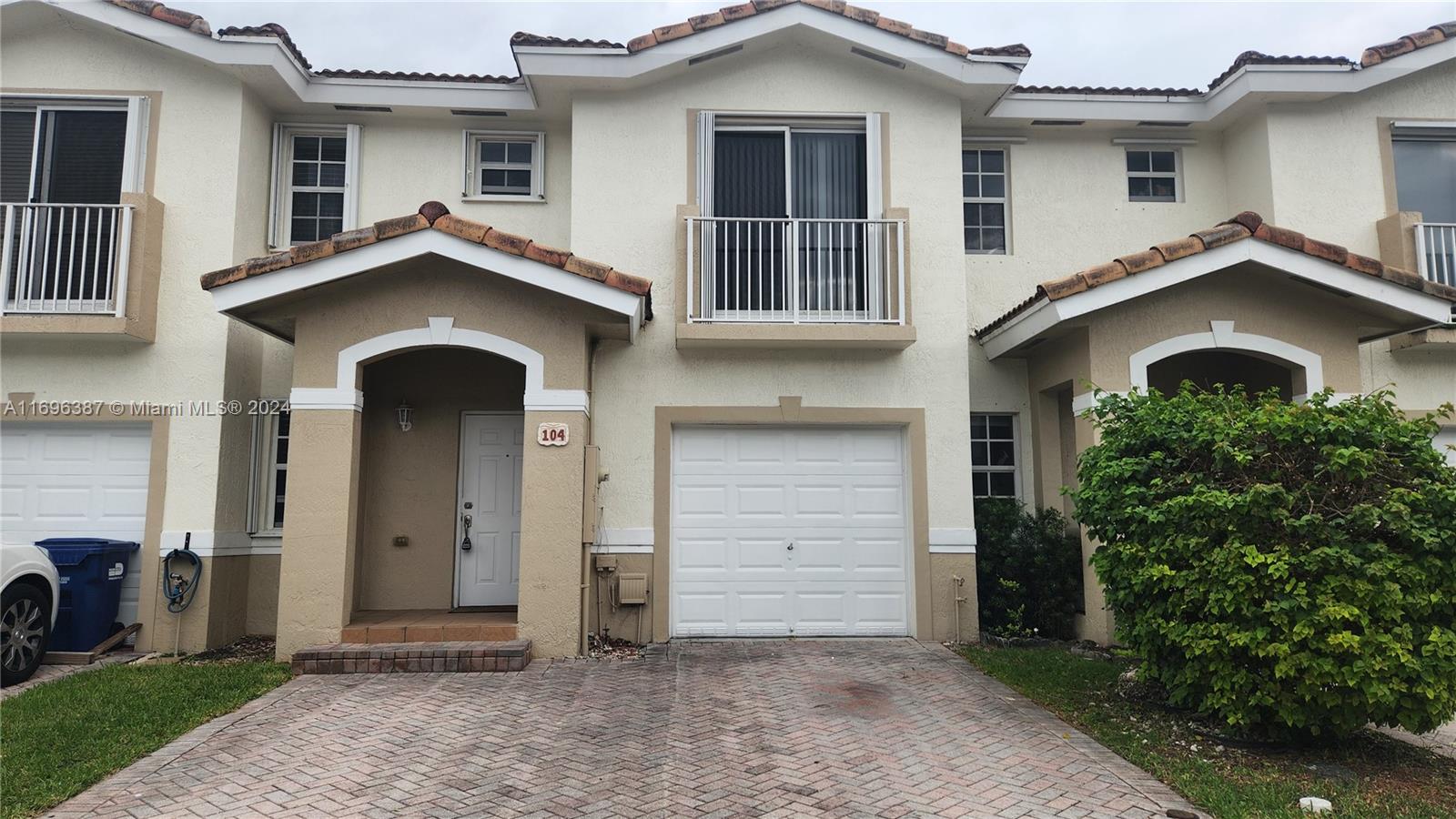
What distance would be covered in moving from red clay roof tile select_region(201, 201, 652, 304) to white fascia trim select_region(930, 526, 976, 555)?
4.17 meters

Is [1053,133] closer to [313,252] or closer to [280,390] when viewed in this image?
[313,252]

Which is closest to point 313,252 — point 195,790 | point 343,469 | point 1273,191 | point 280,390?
point 343,469

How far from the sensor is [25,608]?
23.9 ft

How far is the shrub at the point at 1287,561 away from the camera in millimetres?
5008

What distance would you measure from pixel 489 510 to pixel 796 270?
13.6ft

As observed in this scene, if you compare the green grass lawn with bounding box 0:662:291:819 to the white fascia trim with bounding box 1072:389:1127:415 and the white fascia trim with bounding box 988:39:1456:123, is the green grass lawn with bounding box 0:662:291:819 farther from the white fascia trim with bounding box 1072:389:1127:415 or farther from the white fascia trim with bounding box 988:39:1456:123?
the white fascia trim with bounding box 988:39:1456:123

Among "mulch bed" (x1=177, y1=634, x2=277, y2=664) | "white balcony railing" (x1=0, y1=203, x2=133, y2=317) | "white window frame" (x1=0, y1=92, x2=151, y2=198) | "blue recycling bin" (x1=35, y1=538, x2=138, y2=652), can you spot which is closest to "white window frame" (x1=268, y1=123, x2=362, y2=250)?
"white window frame" (x1=0, y1=92, x2=151, y2=198)

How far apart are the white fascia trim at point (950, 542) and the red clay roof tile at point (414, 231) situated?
13.7 ft

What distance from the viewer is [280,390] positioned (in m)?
9.48

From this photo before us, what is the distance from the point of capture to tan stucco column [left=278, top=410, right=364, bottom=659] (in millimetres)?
7523

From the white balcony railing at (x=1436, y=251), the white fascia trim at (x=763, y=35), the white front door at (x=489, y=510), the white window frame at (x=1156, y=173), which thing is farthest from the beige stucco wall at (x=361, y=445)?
the white balcony railing at (x=1436, y=251)

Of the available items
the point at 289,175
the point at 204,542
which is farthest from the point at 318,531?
the point at 289,175

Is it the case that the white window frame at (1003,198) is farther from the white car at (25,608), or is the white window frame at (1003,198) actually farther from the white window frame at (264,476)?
the white car at (25,608)

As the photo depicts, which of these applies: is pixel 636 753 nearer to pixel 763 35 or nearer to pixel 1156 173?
pixel 763 35
